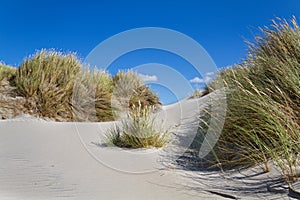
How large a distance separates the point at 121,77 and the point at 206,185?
920 centimetres

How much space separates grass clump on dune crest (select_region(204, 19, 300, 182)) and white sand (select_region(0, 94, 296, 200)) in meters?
0.30

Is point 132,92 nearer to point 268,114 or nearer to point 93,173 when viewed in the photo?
point 93,173

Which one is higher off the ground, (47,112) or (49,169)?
(47,112)

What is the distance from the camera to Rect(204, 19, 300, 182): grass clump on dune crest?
3.42 m

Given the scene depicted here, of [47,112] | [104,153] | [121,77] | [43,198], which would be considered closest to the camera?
[43,198]

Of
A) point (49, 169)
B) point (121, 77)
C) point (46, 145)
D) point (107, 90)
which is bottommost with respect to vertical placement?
point (49, 169)

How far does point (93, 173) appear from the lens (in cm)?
389

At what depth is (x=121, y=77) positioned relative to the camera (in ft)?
40.2

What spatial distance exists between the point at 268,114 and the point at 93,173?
2.23 m

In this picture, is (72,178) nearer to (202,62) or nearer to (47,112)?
(202,62)

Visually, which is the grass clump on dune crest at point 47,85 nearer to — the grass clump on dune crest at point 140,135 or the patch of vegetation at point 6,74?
the patch of vegetation at point 6,74

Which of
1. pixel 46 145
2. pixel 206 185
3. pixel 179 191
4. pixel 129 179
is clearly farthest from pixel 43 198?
pixel 46 145

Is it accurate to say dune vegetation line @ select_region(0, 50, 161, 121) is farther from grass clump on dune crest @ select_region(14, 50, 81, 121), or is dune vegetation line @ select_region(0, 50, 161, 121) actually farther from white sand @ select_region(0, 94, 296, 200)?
white sand @ select_region(0, 94, 296, 200)

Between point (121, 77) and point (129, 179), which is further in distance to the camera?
point (121, 77)
